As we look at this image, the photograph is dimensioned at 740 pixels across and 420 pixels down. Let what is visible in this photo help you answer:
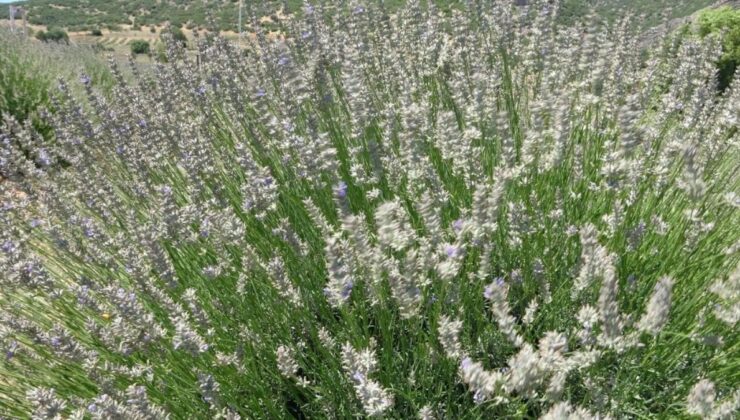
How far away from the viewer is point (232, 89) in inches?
114

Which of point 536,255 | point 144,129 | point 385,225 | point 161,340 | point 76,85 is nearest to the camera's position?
point 385,225

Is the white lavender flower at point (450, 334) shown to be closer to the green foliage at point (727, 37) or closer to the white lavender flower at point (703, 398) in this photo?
the white lavender flower at point (703, 398)

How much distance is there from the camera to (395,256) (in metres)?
1.94

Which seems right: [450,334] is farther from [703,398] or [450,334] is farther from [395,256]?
[395,256]

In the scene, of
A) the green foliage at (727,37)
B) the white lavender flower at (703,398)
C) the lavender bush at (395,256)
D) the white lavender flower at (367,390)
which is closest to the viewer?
the white lavender flower at (703,398)

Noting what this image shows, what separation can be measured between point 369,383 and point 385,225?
361mm

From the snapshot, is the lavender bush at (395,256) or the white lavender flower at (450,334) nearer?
the white lavender flower at (450,334)

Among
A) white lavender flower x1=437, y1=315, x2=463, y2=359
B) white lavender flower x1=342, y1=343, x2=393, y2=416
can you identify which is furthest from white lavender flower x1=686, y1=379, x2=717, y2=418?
white lavender flower x1=342, y1=343, x2=393, y2=416

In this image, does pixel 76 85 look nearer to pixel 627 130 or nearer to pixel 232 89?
pixel 232 89

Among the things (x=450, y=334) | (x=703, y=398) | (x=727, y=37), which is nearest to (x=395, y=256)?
(x=450, y=334)

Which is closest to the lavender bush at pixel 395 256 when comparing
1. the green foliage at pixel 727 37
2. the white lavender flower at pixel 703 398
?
the white lavender flower at pixel 703 398

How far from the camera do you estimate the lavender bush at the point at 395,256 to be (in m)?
1.32

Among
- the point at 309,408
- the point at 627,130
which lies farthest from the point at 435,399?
the point at 627,130

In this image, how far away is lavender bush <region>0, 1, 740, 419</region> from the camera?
Answer: 1320 mm
